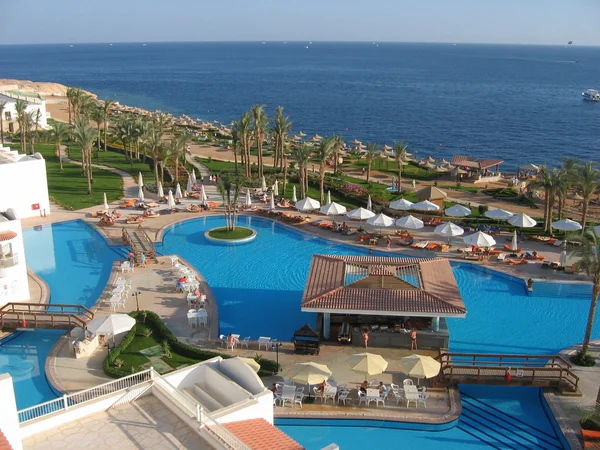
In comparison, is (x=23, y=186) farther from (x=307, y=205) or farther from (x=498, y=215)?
(x=498, y=215)

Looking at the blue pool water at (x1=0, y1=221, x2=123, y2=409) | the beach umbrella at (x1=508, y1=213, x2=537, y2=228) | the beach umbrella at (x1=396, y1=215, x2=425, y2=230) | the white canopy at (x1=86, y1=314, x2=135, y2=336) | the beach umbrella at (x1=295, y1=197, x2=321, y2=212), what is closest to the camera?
the blue pool water at (x1=0, y1=221, x2=123, y2=409)

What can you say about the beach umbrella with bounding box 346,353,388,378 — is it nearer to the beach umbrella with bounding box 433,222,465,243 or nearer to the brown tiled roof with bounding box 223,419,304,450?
the brown tiled roof with bounding box 223,419,304,450

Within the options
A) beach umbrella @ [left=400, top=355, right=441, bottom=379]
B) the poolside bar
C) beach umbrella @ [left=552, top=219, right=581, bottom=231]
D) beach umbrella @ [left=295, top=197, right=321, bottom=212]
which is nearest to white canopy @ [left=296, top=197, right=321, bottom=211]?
beach umbrella @ [left=295, top=197, right=321, bottom=212]

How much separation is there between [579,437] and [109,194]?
3649 cm

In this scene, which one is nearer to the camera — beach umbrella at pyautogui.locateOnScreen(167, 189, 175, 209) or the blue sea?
beach umbrella at pyautogui.locateOnScreen(167, 189, 175, 209)

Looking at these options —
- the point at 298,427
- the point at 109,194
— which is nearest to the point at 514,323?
the point at 298,427

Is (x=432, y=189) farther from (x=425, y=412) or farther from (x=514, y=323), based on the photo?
(x=425, y=412)

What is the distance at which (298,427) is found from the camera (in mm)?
19047

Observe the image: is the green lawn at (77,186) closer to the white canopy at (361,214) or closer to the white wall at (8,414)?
the white canopy at (361,214)

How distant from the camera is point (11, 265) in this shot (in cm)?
2691

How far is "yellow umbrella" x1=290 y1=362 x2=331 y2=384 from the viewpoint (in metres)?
19.7

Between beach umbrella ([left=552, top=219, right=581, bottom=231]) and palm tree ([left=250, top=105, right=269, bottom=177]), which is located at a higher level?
palm tree ([left=250, top=105, right=269, bottom=177])

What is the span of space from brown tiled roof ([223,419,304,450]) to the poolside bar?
372 inches

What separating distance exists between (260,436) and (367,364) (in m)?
7.43
